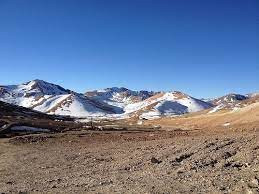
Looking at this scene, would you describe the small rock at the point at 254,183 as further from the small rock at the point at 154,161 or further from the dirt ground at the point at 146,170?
the small rock at the point at 154,161

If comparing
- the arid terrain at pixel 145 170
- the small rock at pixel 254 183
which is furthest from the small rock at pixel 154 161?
the small rock at pixel 254 183

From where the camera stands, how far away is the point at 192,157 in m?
32.3

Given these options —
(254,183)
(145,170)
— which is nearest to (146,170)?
(145,170)

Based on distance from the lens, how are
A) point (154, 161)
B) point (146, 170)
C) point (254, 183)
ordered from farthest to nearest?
point (154, 161) < point (146, 170) < point (254, 183)

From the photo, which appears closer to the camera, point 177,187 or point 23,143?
point 177,187

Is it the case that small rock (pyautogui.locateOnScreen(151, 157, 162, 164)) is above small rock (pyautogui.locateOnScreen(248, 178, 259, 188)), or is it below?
above

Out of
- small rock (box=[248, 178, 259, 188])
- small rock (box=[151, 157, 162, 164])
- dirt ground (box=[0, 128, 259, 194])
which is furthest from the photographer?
small rock (box=[151, 157, 162, 164])

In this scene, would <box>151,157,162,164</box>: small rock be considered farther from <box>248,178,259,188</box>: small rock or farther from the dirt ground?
<box>248,178,259,188</box>: small rock

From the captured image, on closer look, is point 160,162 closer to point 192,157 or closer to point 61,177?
point 192,157

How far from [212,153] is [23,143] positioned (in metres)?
33.4

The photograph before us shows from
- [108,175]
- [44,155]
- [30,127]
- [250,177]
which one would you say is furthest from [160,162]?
[30,127]

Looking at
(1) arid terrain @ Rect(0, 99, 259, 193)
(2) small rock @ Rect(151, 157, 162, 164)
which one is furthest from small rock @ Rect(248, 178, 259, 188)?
(2) small rock @ Rect(151, 157, 162, 164)

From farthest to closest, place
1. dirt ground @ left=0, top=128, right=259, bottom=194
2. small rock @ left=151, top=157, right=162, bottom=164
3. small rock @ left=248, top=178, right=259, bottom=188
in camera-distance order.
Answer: small rock @ left=151, top=157, right=162, bottom=164
dirt ground @ left=0, top=128, right=259, bottom=194
small rock @ left=248, top=178, right=259, bottom=188

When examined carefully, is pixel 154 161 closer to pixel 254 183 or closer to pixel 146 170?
pixel 146 170
